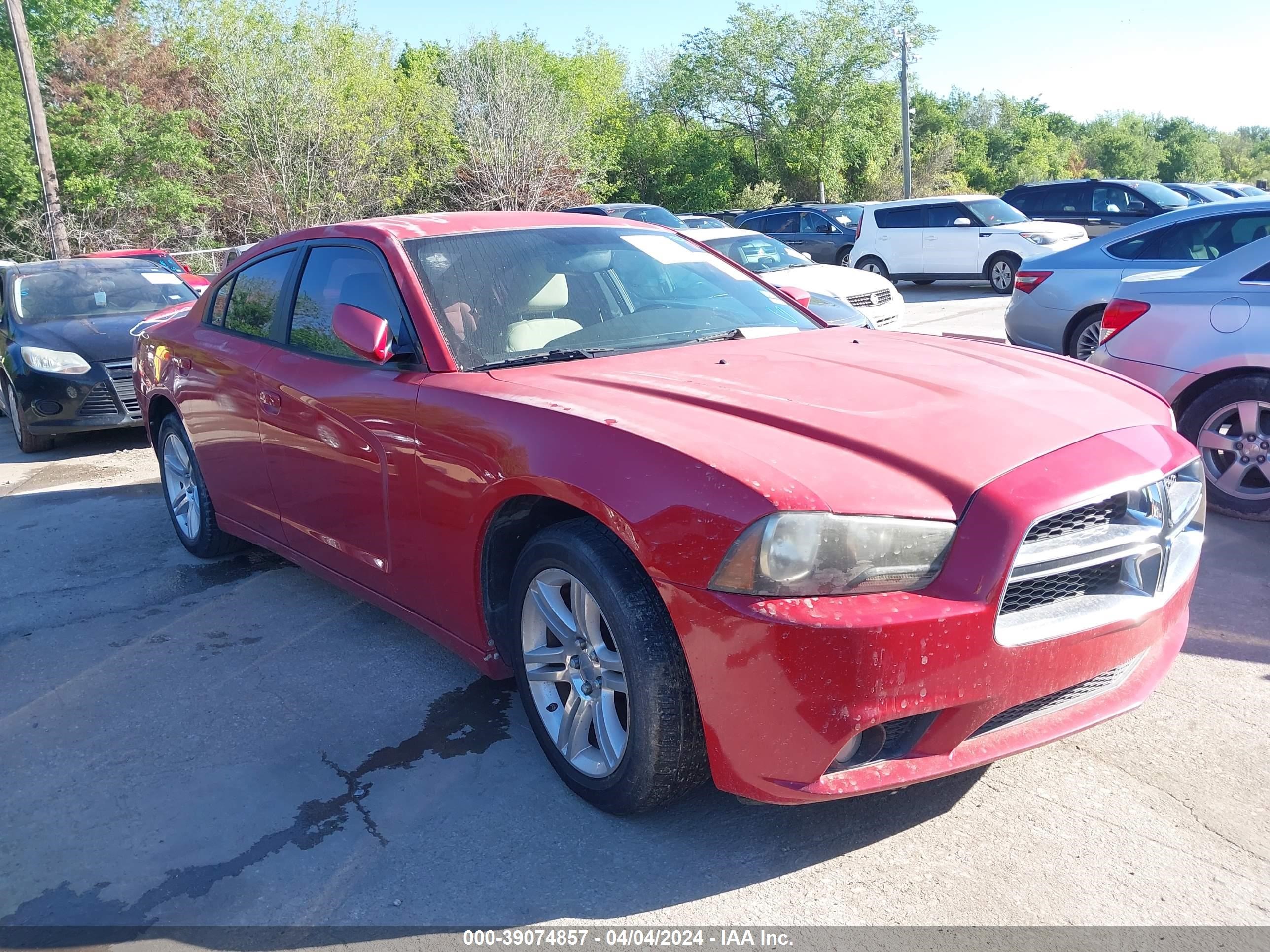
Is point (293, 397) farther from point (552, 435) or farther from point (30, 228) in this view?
point (30, 228)

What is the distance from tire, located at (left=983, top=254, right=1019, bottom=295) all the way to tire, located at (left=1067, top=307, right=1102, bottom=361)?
9444 millimetres

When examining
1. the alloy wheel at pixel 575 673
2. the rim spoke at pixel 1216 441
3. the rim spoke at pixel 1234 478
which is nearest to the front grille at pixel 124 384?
the alloy wheel at pixel 575 673

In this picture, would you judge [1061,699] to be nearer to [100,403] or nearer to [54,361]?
[100,403]

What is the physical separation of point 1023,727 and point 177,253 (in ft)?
76.1

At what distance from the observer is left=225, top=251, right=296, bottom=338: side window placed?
4543mm

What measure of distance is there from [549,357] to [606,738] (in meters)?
1.34

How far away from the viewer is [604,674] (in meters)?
2.89

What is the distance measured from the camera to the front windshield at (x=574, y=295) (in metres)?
3.67

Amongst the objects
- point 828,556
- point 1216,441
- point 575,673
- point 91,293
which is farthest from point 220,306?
point 91,293

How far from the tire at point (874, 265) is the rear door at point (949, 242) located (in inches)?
30.2

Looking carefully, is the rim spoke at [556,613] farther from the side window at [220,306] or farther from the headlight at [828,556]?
the side window at [220,306]

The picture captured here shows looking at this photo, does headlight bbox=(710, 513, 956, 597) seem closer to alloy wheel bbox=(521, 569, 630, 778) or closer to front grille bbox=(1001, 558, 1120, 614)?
front grille bbox=(1001, 558, 1120, 614)

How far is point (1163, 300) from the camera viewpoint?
18.1 feet

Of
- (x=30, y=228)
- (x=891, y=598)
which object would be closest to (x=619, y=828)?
(x=891, y=598)
